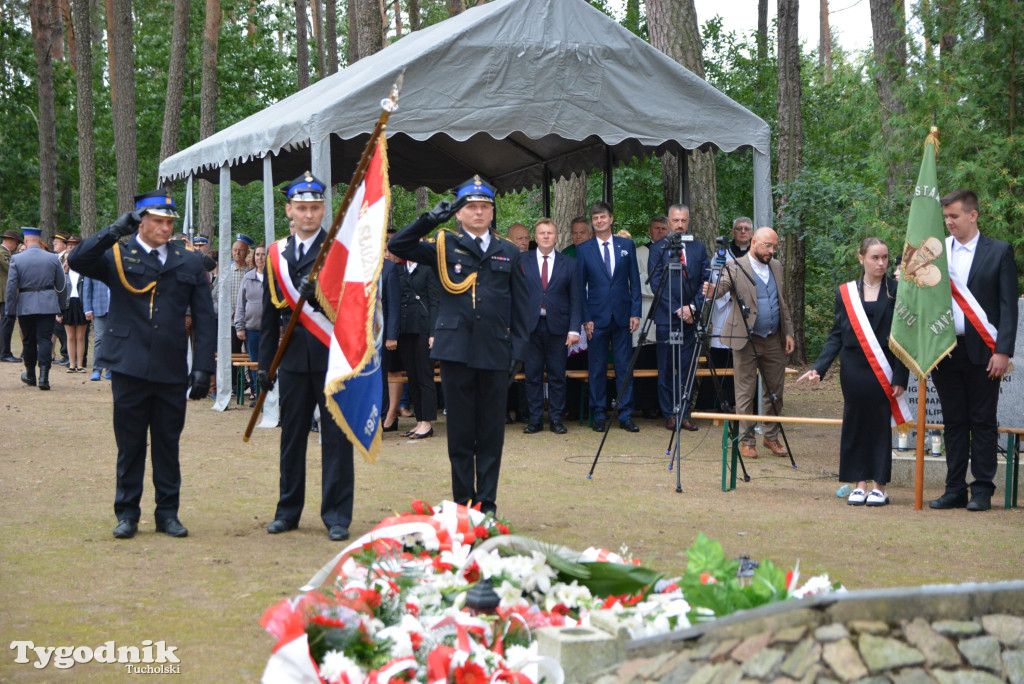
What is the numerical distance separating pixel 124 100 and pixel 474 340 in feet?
58.4

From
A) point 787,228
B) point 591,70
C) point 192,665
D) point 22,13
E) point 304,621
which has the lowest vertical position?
point 192,665

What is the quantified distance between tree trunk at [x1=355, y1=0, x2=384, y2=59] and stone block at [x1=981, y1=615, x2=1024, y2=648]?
1478 cm

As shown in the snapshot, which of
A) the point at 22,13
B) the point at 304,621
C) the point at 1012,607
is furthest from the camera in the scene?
the point at 22,13

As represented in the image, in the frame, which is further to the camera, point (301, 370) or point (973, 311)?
point (973, 311)

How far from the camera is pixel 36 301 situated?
15.0m

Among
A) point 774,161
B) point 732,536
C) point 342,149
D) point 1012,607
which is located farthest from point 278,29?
point 1012,607

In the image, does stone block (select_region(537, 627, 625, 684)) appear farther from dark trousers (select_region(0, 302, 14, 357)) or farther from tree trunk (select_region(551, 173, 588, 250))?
dark trousers (select_region(0, 302, 14, 357))

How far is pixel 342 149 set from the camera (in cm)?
1434

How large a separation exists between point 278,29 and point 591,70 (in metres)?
28.8

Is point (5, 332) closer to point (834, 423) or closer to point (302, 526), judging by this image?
point (302, 526)

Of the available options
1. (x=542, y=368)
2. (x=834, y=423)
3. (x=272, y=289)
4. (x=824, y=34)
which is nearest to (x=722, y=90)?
(x=542, y=368)

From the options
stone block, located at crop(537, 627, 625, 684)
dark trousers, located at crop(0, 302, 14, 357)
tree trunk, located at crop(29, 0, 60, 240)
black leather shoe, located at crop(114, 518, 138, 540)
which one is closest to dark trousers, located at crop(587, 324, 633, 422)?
black leather shoe, located at crop(114, 518, 138, 540)

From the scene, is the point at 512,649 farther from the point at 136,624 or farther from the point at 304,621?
the point at 136,624

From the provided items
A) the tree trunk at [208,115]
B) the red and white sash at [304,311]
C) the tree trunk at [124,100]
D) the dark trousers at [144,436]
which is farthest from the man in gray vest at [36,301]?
the red and white sash at [304,311]
